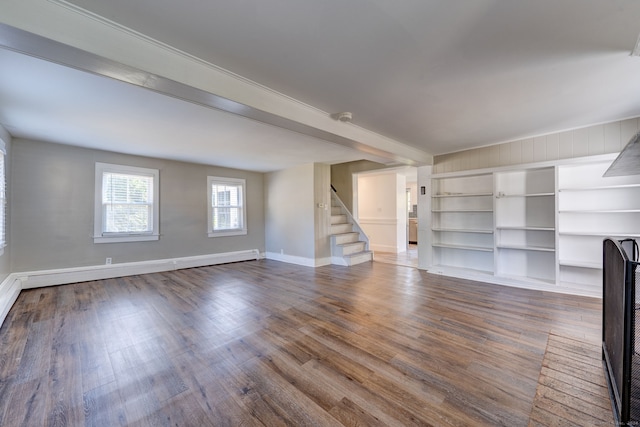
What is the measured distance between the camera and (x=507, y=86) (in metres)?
2.40

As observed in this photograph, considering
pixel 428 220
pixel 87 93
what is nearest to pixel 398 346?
pixel 428 220

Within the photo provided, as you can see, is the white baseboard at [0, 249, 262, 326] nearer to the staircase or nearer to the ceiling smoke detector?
the staircase

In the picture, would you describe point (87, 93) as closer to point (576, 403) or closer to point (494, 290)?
point (576, 403)

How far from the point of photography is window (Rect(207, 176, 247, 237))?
21.0 ft

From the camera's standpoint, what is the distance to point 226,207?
22.0 ft

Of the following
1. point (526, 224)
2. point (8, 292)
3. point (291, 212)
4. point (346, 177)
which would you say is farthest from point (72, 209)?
point (526, 224)

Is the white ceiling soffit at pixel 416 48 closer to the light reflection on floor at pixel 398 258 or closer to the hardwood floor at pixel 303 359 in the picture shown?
the hardwood floor at pixel 303 359

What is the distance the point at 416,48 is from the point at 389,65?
9.7 inches

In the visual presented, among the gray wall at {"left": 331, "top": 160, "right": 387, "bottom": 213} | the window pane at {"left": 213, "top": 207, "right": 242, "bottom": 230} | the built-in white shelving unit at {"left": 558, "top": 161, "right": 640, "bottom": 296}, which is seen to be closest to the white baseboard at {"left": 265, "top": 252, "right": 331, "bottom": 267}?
the window pane at {"left": 213, "top": 207, "right": 242, "bottom": 230}

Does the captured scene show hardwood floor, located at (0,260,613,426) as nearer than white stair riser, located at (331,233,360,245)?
Yes

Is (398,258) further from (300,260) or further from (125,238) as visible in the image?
(125,238)

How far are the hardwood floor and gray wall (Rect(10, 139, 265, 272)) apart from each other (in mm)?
994

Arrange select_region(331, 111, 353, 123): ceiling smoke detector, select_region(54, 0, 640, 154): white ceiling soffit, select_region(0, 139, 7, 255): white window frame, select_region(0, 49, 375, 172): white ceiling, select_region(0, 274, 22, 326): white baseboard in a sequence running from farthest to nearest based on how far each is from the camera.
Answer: select_region(0, 139, 7, 255): white window frame, select_region(0, 274, 22, 326): white baseboard, select_region(331, 111, 353, 123): ceiling smoke detector, select_region(0, 49, 375, 172): white ceiling, select_region(54, 0, 640, 154): white ceiling soffit

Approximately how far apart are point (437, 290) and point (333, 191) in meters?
4.12
